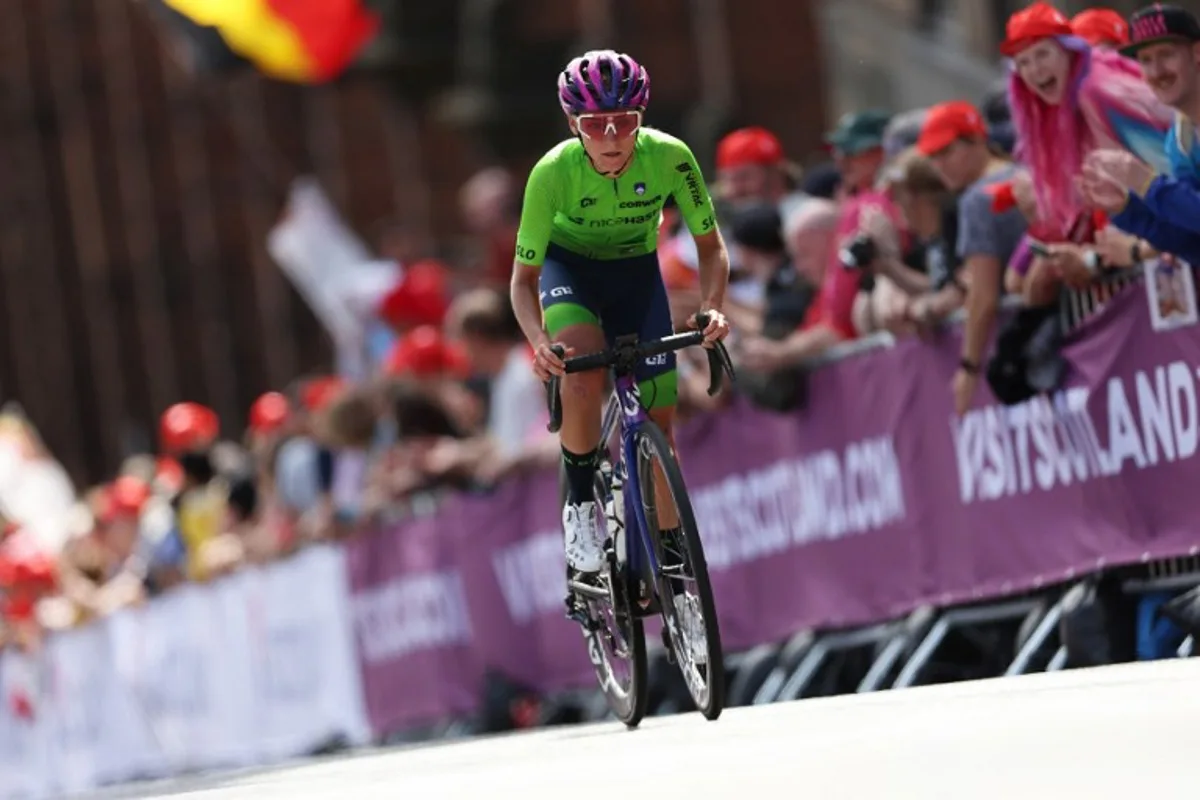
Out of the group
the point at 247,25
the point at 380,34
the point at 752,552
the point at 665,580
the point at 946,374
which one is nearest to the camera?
the point at 665,580

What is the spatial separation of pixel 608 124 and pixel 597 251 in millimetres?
732

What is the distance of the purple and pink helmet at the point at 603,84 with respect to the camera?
9.23 m

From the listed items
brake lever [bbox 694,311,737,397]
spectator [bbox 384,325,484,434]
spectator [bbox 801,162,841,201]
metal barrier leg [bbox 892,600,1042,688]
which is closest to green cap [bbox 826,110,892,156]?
spectator [bbox 801,162,841,201]

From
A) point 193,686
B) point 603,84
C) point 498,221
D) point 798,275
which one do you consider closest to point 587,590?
point 603,84

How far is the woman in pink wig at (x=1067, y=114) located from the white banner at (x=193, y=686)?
7.62 meters

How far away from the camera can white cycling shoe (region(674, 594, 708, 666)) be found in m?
9.19

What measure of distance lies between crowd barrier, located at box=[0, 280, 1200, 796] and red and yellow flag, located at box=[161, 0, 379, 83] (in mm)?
3993

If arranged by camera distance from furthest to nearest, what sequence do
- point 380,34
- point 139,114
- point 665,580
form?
point 139,114, point 380,34, point 665,580

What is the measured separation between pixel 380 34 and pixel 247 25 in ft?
9.98

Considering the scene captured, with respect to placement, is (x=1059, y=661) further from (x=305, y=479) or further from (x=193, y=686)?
(x=193, y=686)

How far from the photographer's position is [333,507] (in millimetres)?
17156

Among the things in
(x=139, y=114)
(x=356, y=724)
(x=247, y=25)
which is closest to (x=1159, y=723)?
(x=356, y=724)

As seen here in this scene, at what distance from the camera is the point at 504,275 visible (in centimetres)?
1841

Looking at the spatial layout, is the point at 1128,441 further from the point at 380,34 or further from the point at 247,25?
the point at 380,34
